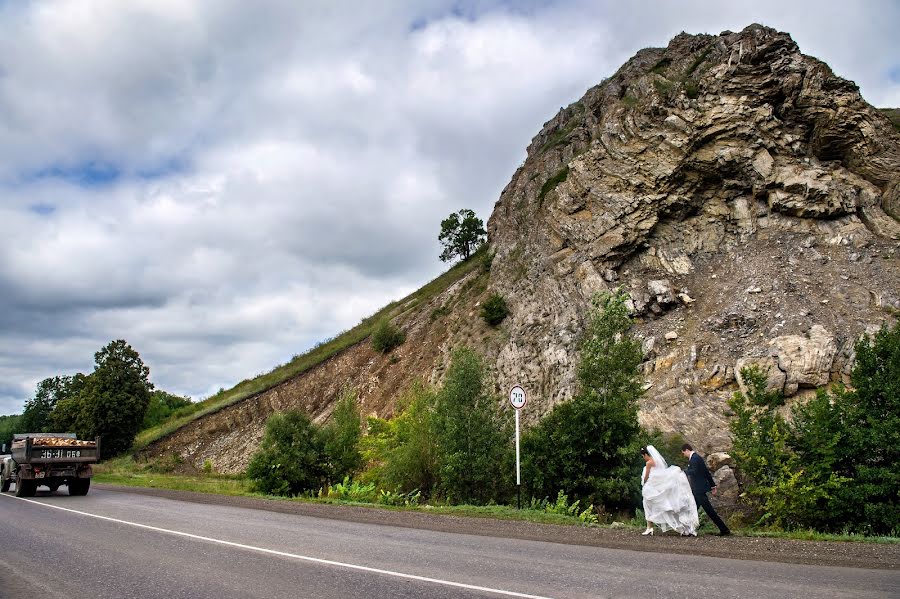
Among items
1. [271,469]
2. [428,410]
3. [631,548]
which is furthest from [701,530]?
[271,469]

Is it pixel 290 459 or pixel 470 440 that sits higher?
pixel 470 440

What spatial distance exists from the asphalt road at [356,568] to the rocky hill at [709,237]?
49.4 feet

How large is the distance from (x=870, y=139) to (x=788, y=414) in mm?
18065

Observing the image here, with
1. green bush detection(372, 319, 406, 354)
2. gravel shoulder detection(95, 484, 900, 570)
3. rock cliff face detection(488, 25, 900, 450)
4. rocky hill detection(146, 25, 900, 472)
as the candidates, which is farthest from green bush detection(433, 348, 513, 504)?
green bush detection(372, 319, 406, 354)

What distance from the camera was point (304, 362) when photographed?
52781 millimetres

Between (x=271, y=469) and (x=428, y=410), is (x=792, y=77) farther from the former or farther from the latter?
(x=271, y=469)

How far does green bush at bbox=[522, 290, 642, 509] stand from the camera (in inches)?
660

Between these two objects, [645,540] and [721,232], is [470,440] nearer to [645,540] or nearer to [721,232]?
[645,540]

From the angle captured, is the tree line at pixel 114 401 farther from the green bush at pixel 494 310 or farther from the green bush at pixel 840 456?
the green bush at pixel 840 456

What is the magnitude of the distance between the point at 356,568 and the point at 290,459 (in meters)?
15.8

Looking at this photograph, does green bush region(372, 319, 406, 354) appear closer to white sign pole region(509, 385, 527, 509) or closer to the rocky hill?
the rocky hill

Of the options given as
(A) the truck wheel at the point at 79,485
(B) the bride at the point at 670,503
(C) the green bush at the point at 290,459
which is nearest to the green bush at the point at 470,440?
(C) the green bush at the point at 290,459

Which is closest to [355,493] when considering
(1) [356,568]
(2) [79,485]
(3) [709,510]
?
(2) [79,485]

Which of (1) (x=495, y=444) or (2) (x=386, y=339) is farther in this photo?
(2) (x=386, y=339)
